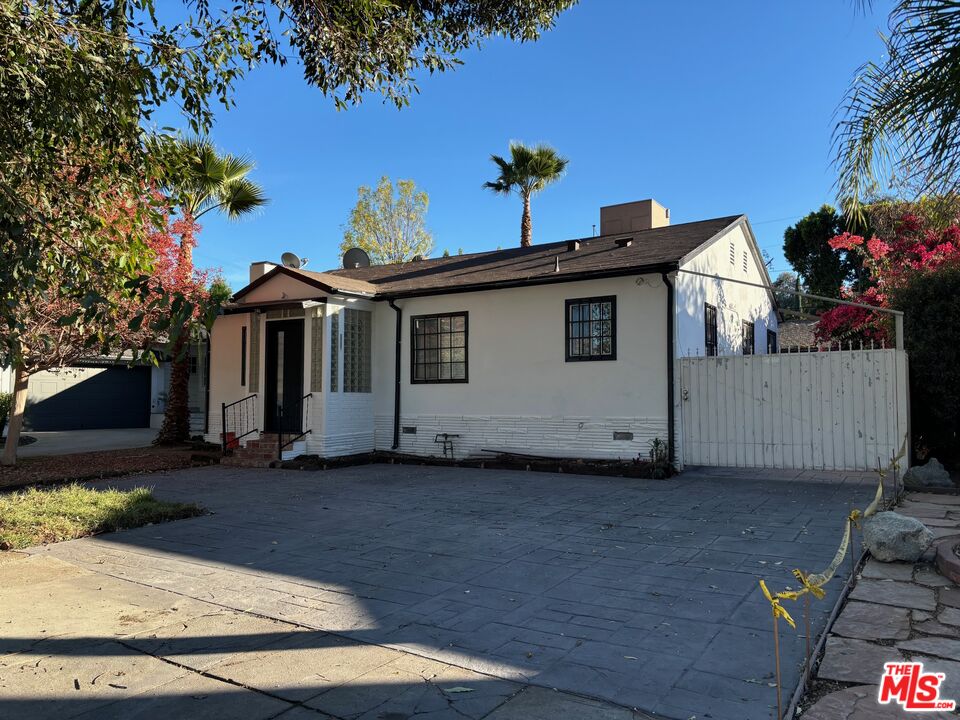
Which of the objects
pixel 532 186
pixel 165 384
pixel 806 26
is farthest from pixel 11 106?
pixel 165 384

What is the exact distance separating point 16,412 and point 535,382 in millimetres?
10040

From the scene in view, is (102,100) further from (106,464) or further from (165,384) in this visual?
(165,384)

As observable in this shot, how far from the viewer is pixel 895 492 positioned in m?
8.15

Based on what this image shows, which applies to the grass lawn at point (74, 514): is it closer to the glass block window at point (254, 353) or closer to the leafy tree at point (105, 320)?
the leafy tree at point (105, 320)

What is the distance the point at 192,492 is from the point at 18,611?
547 cm

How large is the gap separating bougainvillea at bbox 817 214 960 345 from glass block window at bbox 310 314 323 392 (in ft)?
32.8

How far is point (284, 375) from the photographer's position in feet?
46.9

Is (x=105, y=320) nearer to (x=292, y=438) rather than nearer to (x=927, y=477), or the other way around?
(x=292, y=438)

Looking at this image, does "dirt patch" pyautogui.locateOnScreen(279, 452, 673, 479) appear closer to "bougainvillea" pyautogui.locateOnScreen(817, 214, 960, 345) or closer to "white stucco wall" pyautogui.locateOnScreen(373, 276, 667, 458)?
"white stucco wall" pyautogui.locateOnScreen(373, 276, 667, 458)

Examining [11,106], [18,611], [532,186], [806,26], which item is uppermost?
[532,186]

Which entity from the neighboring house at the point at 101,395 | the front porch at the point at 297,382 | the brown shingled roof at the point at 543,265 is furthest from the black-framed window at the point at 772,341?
the neighboring house at the point at 101,395

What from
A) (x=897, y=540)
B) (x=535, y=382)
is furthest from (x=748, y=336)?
(x=897, y=540)

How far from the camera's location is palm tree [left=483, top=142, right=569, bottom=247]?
23016 mm

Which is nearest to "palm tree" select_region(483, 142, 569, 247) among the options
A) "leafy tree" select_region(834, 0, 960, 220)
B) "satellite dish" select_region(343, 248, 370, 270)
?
"satellite dish" select_region(343, 248, 370, 270)
